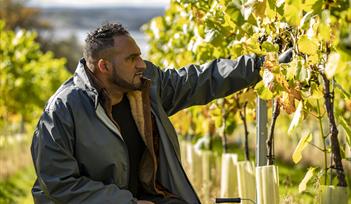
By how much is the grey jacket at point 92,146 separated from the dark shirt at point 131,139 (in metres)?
0.11

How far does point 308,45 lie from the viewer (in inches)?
146

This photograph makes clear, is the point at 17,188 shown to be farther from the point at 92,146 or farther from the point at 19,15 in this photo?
the point at 19,15

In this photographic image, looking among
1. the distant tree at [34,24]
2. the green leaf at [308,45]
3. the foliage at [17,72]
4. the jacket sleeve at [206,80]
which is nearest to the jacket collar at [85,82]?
the jacket sleeve at [206,80]

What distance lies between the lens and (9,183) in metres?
12.1

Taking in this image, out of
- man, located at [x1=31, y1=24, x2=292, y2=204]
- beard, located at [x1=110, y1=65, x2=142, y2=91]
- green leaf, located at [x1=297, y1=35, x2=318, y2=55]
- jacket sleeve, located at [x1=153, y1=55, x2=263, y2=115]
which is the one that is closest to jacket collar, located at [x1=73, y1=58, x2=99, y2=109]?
man, located at [x1=31, y1=24, x2=292, y2=204]

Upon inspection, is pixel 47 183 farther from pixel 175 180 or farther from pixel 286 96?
pixel 286 96

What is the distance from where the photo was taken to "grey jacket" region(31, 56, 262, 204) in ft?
13.8

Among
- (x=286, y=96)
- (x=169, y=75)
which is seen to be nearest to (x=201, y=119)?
(x=169, y=75)

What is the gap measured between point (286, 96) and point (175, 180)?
716 millimetres

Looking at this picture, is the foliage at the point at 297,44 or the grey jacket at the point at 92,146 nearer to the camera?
the foliage at the point at 297,44

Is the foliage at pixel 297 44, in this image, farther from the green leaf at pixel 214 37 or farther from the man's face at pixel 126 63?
the man's face at pixel 126 63

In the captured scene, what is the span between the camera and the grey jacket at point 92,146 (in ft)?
13.8

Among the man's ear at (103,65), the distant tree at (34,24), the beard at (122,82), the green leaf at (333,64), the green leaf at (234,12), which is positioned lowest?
the green leaf at (333,64)

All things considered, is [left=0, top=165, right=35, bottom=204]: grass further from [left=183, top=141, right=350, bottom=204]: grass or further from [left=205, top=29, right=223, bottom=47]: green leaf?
[left=205, top=29, right=223, bottom=47]: green leaf
